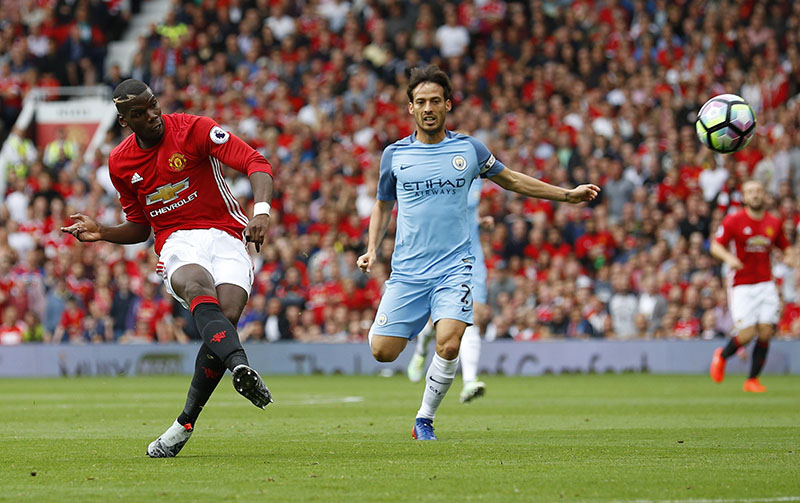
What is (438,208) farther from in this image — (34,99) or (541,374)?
(34,99)

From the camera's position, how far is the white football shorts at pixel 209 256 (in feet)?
25.6

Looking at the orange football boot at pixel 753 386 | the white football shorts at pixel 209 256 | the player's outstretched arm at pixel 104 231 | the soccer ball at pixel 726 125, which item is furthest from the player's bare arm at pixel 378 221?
the orange football boot at pixel 753 386

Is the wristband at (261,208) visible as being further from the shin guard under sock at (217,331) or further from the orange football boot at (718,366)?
the orange football boot at (718,366)

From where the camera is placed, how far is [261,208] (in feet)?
24.3

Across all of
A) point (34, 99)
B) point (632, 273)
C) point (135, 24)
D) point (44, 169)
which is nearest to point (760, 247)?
A: point (632, 273)

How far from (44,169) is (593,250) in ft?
37.2

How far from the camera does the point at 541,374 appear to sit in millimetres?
20797

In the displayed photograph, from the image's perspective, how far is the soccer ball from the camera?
1137 cm

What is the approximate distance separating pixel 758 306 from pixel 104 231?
9.76 meters

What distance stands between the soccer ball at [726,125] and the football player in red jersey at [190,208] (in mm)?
5036

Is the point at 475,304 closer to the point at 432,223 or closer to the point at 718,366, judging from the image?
the point at 718,366

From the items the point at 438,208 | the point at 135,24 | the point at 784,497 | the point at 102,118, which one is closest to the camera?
the point at 784,497

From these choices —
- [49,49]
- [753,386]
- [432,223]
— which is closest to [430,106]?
[432,223]

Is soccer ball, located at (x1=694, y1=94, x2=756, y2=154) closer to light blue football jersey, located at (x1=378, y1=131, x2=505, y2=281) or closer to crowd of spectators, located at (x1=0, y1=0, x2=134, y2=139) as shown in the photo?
light blue football jersey, located at (x1=378, y1=131, x2=505, y2=281)
